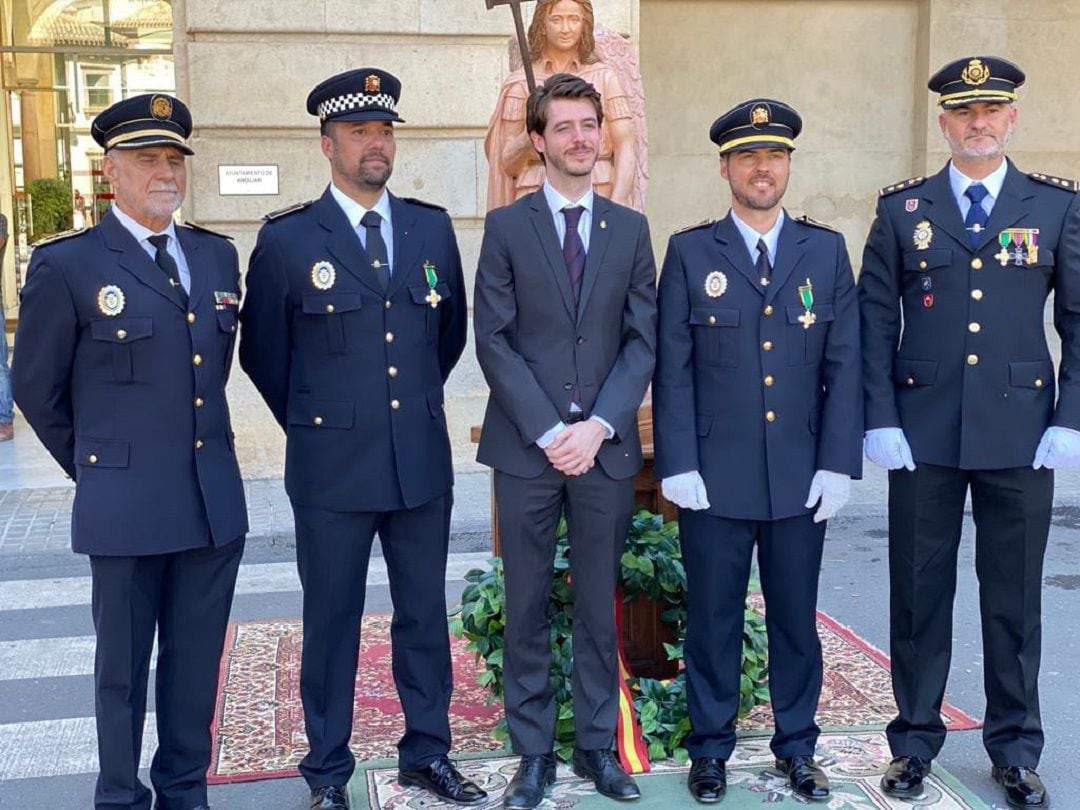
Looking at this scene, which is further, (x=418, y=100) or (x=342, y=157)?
(x=418, y=100)

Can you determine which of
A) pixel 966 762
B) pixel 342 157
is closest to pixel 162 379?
pixel 342 157

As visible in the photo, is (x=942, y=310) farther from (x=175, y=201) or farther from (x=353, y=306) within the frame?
(x=175, y=201)

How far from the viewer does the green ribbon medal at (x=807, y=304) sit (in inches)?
150

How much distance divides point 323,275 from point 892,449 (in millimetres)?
1837

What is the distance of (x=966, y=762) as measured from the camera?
13.9 ft

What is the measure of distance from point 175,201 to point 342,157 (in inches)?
21.1

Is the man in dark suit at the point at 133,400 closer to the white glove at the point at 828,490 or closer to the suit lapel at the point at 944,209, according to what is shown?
the white glove at the point at 828,490

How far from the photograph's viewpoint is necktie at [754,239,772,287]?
383 cm

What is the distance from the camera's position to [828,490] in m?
3.78

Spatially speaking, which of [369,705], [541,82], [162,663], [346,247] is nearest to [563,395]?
[346,247]

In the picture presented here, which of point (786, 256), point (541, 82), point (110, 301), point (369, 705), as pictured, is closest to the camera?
point (110, 301)

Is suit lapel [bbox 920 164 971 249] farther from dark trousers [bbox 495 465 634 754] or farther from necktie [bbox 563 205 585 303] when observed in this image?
dark trousers [bbox 495 465 634 754]

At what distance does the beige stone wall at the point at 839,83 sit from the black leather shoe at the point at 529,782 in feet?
24.5

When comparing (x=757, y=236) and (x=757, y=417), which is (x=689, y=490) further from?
(x=757, y=236)
